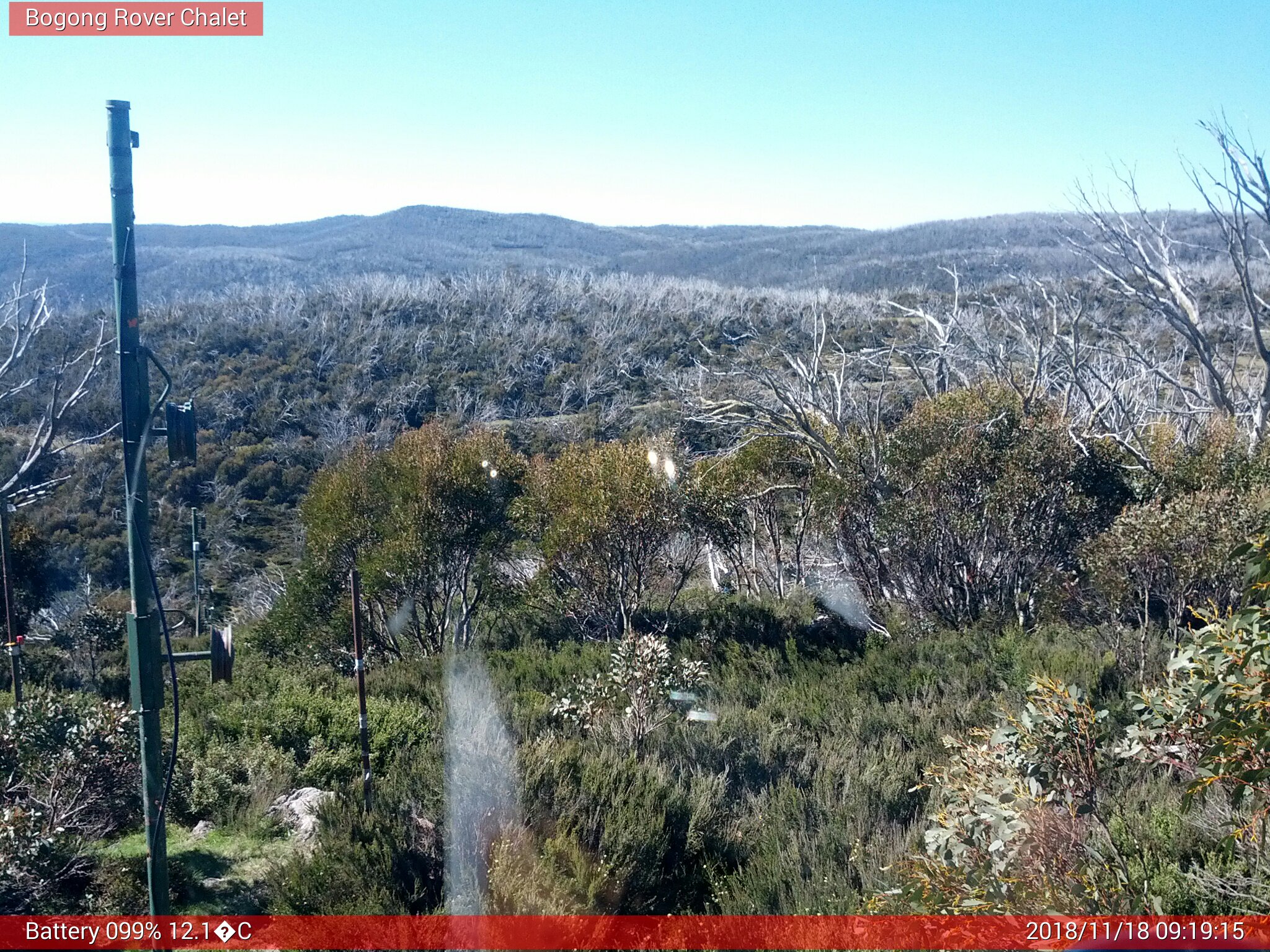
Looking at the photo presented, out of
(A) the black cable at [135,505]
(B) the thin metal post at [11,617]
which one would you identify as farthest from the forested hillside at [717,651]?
(A) the black cable at [135,505]

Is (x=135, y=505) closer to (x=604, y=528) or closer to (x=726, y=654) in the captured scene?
(x=726, y=654)

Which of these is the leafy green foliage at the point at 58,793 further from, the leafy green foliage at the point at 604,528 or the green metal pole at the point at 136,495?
the leafy green foliage at the point at 604,528

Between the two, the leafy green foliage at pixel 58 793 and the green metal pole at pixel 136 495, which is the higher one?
the green metal pole at pixel 136 495

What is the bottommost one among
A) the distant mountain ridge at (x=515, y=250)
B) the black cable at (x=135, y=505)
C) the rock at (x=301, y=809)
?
the rock at (x=301, y=809)

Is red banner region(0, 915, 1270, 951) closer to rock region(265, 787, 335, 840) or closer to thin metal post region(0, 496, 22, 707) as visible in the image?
rock region(265, 787, 335, 840)

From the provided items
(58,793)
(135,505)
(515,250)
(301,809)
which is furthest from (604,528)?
(515,250)
